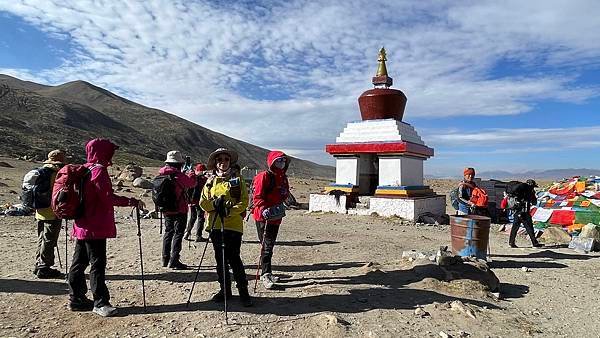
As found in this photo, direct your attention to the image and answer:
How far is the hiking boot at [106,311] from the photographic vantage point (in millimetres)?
4973

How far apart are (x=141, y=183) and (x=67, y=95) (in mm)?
132851

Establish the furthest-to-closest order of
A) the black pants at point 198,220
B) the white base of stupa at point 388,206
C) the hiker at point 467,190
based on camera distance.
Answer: the white base of stupa at point 388,206 < the black pants at point 198,220 < the hiker at point 467,190

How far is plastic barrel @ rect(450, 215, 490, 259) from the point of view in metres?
8.07

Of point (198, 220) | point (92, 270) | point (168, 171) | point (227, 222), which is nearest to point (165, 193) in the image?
point (168, 171)

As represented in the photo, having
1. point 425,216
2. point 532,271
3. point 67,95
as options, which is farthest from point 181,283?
point 67,95

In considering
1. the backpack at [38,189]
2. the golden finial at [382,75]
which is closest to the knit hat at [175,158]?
the backpack at [38,189]

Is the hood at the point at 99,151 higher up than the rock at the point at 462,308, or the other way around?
the hood at the point at 99,151

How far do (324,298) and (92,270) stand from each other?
287cm

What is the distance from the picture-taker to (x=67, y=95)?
137125mm

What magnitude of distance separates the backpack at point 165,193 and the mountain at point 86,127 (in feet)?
117

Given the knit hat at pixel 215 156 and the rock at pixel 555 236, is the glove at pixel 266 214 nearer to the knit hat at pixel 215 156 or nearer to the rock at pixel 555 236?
the knit hat at pixel 215 156

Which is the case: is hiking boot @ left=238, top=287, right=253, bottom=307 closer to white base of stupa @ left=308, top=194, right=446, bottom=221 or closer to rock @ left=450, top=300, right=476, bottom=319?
rock @ left=450, top=300, right=476, bottom=319

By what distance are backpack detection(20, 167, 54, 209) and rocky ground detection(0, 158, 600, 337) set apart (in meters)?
1.13

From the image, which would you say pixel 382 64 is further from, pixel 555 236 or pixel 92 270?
pixel 92 270
